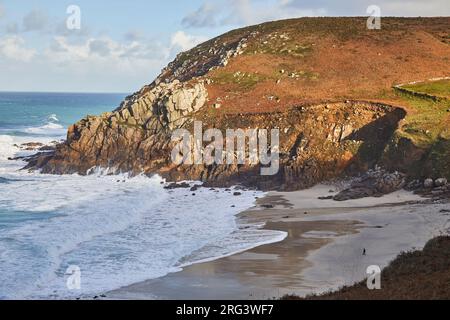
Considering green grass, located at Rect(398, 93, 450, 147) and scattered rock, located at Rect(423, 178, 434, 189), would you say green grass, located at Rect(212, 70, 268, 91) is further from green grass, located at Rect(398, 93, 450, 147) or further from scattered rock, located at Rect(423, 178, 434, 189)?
scattered rock, located at Rect(423, 178, 434, 189)

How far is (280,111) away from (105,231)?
1041 inches

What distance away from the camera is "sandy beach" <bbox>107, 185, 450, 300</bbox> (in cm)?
2333

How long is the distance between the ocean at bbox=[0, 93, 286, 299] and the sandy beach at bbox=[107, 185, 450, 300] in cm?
133

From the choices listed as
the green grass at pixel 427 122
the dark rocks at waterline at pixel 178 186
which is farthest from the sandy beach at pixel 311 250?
the dark rocks at waterline at pixel 178 186

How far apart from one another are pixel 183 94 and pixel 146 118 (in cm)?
438

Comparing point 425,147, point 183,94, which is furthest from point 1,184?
point 425,147

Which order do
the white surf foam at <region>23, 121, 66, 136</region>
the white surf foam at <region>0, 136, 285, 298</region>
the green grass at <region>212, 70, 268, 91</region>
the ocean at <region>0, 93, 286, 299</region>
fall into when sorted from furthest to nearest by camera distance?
the white surf foam at <region>23, 121, 66, 136</region> → the green grass at <region>212, 70, 268, 91</region> → the white surf foam at <region>0, 136, 285, 298</region> → the ocean at <region>0, 93, 286, 299</region>

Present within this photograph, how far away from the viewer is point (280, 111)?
57094 millimetres

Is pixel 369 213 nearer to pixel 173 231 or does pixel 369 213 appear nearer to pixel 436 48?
pixel 173 231

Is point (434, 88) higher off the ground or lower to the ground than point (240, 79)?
lower

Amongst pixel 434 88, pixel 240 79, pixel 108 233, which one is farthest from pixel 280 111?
pixel 108 233

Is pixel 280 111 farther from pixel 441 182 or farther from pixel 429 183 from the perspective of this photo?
pixel 441 182

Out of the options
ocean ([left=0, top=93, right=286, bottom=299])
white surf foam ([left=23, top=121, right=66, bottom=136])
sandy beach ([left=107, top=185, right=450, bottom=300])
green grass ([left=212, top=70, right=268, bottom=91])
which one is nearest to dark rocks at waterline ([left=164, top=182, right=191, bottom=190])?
ocean ([left=0, top=93, right=286, bottom=299])
